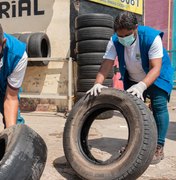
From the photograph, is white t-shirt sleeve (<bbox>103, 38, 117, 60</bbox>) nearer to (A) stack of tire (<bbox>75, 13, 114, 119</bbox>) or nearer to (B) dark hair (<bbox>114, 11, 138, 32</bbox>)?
(B) dark hair (<bbox>114, 11, 138, 32</bbox>)

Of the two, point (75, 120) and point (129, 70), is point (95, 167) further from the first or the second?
point (129, 70)

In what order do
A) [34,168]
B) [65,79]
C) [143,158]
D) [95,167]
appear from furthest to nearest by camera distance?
[65,79] < [95,167] < [143,158] < [34,168]

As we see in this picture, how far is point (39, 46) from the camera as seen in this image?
6309 millimetres

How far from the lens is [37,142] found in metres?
2.31

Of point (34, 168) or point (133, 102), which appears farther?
point (133, 102)

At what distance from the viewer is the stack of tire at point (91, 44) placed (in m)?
5.91

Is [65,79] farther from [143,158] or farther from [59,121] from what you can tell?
[143,158]

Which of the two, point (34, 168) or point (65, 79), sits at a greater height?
point (34, 168)

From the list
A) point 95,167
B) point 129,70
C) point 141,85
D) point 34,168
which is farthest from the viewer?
point 129,70

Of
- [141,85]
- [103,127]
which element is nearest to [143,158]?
[141,85]

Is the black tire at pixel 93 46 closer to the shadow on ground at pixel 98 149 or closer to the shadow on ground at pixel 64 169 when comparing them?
the shadow on ground at pixel 98 149

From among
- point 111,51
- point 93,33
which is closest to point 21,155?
point 111,51

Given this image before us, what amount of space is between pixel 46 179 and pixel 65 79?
393cm

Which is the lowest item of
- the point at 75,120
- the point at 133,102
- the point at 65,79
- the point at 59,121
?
the point at 59,121
